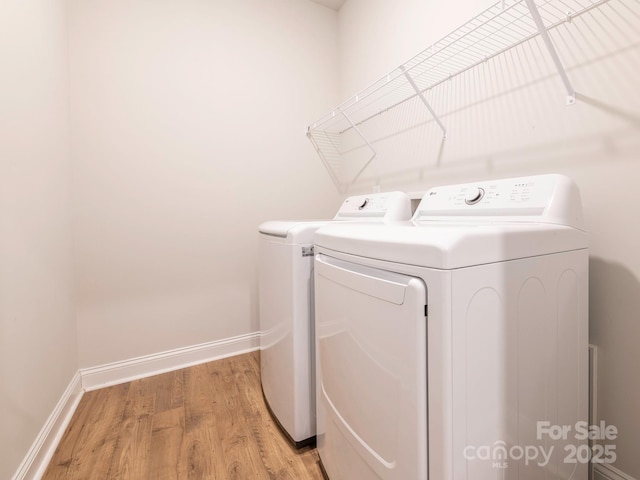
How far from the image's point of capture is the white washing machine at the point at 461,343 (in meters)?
0.63

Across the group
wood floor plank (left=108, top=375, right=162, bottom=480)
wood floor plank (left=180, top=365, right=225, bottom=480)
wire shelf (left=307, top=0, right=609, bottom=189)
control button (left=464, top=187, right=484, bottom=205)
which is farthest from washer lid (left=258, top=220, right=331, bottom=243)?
wood floor plank (left=108, top=375, right=162, bottom=480)

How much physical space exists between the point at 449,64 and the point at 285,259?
128cm

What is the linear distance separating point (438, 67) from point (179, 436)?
7.11 ft

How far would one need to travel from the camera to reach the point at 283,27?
2283 mm

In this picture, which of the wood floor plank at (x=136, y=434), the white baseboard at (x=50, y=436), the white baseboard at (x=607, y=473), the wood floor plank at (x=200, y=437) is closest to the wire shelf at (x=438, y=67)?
the white baseboard at (x=607, y=473)

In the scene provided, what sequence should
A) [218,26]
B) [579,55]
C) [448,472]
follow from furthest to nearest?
1. [218,26]
2. [579,55]
3. [448,472]

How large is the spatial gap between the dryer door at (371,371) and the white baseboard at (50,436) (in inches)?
41.8

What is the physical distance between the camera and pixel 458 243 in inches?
24.1

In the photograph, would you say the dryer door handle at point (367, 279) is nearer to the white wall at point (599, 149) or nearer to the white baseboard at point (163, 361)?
the white wall at point (599, 149)

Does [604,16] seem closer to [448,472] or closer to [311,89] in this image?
[448,472]

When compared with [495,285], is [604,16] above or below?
above

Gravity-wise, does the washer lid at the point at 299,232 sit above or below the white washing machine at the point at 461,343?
above

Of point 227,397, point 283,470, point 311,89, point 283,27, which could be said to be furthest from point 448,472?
point 283,27

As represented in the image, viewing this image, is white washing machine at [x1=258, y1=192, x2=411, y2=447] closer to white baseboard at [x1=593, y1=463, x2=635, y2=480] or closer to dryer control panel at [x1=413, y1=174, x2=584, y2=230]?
dryer control panel at [x1=413, y1=174, x2=584, y2=230]
